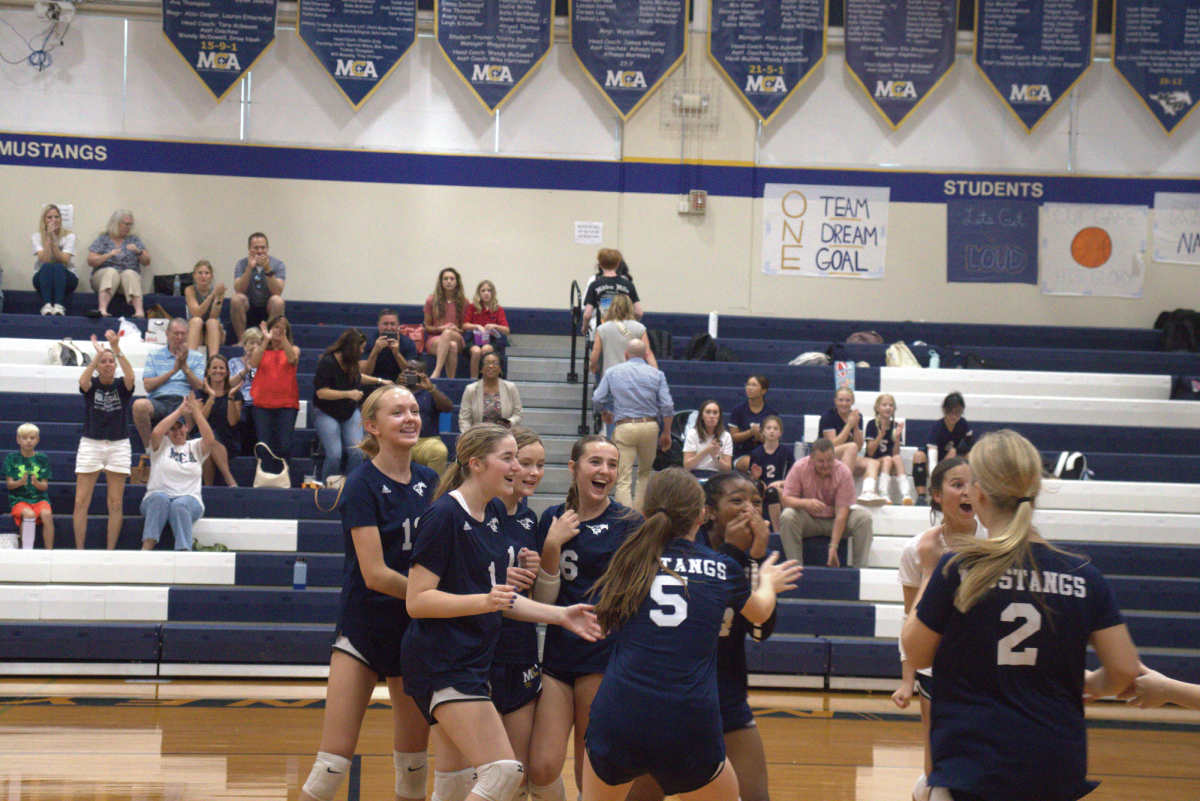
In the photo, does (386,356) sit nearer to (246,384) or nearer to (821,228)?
(246,384)

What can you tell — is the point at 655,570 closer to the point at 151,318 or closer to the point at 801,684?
the point at 801,684

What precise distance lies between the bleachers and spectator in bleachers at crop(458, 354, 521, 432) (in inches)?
12.0

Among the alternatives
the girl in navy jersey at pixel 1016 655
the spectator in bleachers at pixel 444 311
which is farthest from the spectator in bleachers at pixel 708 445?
the girl in navy jersey at pixel 1016 655

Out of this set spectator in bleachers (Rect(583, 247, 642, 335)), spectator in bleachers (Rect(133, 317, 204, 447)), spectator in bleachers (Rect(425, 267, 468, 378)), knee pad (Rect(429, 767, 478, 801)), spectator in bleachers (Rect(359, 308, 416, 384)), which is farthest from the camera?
spectator in bleachers (Rect(425, 267, 468, 378))

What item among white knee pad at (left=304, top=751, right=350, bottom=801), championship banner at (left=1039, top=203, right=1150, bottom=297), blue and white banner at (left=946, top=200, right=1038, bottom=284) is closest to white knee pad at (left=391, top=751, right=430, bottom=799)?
white knee pad at (left=304, top=751, right=350, bottom=801)

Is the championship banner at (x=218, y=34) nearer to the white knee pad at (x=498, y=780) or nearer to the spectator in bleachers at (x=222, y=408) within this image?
the spectator in bleachers at (x=222, y=408)

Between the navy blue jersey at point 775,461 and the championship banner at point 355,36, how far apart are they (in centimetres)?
720

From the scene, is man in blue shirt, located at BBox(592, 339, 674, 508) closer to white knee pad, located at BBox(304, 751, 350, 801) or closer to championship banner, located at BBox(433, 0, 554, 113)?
white knee pad, located at BBox(304, 751, 350, 801)

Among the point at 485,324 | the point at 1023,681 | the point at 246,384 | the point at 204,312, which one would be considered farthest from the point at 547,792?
the point at 204,312

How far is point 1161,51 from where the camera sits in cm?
1298

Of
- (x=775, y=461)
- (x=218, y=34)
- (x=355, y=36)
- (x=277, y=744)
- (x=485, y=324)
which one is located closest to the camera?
(x=277, y=744)

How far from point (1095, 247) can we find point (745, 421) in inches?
276

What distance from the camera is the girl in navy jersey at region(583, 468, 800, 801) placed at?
287 centimetres

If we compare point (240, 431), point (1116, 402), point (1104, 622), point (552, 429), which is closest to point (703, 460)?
point (552, 429)
